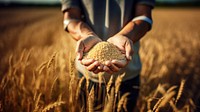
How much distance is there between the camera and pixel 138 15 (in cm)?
176

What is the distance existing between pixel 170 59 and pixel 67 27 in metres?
2.20

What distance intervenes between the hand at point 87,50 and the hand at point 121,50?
0.04 metres

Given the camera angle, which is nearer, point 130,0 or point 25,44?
point 130,0

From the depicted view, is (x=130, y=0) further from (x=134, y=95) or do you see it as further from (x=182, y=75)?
(x=182, y=75)

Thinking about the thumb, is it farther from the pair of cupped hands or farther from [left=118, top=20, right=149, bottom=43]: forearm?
[left=118, top=20, right=149, bottom=43]: forearm

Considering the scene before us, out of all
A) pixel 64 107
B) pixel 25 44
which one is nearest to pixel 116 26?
pixel 64 107

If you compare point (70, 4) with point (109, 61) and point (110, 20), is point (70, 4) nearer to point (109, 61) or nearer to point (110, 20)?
point (110, 20)

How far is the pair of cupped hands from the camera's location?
133 centimetres

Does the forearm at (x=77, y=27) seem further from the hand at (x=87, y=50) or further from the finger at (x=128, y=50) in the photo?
the finger at (x=128, y=50)

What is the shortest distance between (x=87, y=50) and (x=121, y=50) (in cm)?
18

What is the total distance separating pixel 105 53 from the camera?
140 cm

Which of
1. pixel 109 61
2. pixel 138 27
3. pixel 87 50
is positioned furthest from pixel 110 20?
pixel 109 61

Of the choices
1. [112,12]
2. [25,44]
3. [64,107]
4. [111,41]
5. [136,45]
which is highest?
[112,12]

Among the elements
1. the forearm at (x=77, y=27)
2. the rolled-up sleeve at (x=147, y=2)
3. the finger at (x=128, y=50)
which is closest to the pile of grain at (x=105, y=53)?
the finger at (x=128, y=50)
